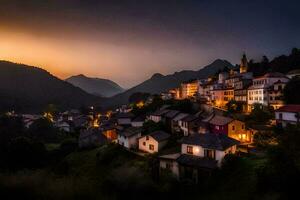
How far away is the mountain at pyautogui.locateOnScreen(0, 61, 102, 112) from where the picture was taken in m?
146

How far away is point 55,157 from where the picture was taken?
164 ft

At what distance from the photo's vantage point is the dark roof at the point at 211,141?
30.6 meters

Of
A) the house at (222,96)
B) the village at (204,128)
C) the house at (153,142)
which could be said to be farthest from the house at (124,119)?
the house at (153,142)

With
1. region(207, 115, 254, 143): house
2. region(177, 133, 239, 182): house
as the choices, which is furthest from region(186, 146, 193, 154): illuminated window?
region(207, 115, 254, 143): house

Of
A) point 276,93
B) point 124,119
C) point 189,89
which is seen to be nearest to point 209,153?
point 276,93

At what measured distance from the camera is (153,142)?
40.0 m

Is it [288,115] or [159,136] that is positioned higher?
[288,115]

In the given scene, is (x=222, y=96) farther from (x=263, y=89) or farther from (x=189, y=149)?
(x=189, y=149)

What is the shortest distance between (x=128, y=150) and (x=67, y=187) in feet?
86.2

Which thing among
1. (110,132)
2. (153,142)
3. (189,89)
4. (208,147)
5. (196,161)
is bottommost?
(110,132)

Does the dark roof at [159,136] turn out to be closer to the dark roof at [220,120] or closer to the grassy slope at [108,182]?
the grassy slope at [108,182]

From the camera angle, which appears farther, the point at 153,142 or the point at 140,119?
the point at 140,119

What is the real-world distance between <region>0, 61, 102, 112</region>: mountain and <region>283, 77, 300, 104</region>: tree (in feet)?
414

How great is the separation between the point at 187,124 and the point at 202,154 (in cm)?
1300
